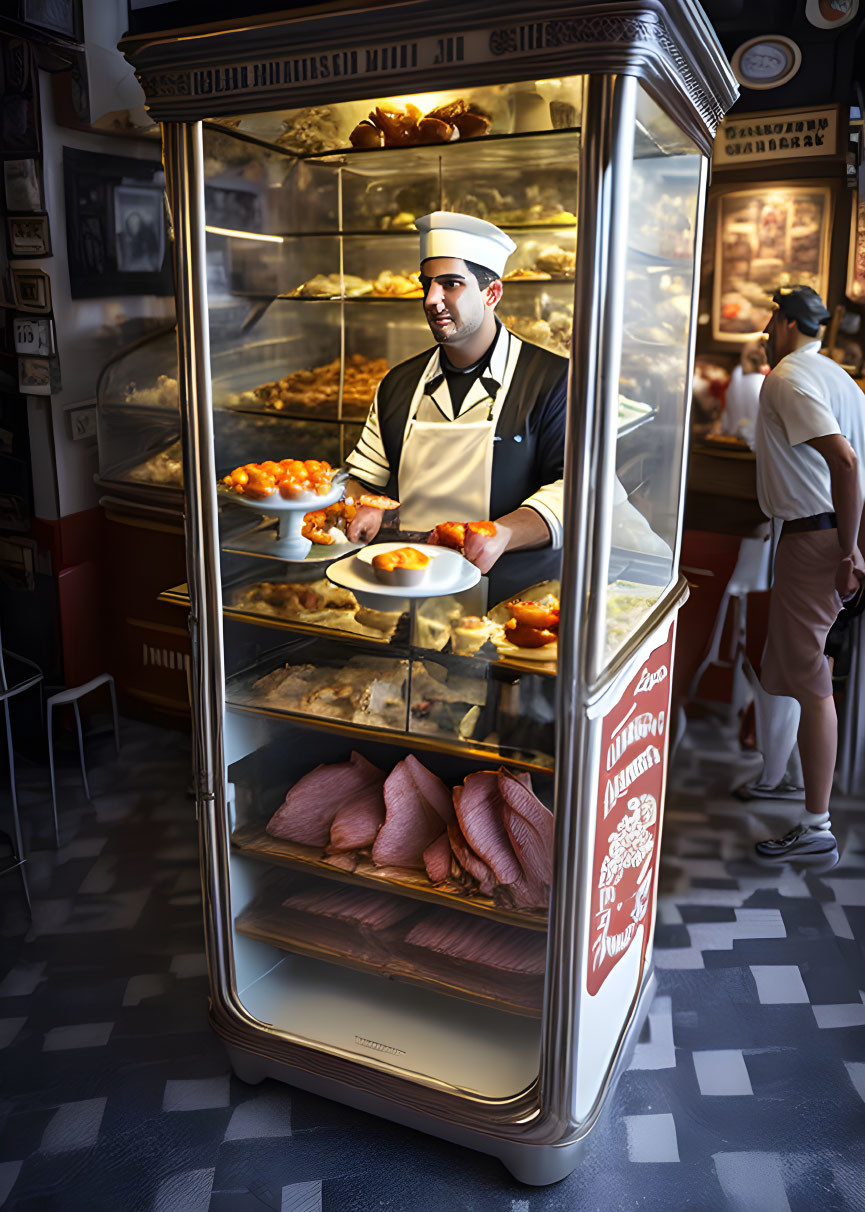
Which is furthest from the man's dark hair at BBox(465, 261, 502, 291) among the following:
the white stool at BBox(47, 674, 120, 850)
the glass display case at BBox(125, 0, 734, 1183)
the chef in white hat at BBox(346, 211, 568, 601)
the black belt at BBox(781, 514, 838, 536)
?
the white stool at BBox(47, 674, 120, 850)

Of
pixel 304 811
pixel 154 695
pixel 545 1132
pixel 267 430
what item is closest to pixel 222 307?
pixel 267 430

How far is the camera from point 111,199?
13.5 ft

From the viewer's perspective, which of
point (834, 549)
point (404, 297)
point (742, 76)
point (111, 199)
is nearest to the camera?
point (404, 297)

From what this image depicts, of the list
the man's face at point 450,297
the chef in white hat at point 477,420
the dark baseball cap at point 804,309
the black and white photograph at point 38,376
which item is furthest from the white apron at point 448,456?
the black and white photograph at point 38,376

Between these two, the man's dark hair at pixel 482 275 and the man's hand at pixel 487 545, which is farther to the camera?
the man's dark hair at pixel 482 275

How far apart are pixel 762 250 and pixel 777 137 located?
0.47 m

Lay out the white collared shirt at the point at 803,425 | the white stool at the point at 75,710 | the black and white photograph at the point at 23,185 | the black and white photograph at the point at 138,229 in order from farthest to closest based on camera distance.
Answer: the black and white photograph at the point at 138,229, the black and white photograph at the point at 23,185, the white stool at the point at 75,710, the white collared shirt at the point at 803,425

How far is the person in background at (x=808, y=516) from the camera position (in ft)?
11.2

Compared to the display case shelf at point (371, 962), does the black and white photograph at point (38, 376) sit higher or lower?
higher

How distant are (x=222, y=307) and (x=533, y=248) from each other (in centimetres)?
77

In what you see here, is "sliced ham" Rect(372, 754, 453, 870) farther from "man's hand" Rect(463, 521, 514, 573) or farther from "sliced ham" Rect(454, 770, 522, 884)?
"man's hand" Rect(463, 521, 514, 573)

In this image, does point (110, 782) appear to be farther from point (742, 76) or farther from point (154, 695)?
point (742, 76)

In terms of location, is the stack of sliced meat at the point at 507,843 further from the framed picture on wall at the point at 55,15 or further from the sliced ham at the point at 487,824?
the framed picture on wall at the point at 55,15

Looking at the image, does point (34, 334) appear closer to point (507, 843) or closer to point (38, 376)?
point (38, 376)
